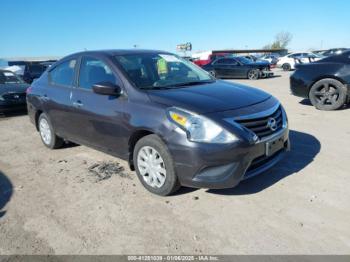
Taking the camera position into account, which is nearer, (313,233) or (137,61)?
(313,233)

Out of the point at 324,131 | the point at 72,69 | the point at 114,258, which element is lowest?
the point at 114,258

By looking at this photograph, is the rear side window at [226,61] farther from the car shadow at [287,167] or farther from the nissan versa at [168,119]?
the nissan versa at [168,119]

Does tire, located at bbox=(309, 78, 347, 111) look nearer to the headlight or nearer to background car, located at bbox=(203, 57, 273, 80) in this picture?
the headlight

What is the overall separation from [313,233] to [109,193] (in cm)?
234

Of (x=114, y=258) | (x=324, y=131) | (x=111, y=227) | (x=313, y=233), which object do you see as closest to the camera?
(x=114, y=258)

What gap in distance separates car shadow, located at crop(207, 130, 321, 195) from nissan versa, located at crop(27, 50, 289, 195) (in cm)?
36

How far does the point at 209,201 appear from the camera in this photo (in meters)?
3.64

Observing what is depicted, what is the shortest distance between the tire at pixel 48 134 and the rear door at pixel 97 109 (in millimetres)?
1106

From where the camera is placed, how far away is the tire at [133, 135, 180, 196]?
356cm

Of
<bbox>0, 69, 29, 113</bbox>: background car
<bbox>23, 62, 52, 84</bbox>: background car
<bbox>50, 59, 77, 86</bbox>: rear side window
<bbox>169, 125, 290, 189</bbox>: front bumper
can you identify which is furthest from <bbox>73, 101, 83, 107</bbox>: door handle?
<bbox>23, 62, 52, 84</bbox>: background car

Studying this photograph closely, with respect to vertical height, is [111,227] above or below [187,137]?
below

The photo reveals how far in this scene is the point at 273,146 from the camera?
144 inches

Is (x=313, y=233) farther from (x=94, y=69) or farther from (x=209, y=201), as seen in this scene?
(x=94, y=69)

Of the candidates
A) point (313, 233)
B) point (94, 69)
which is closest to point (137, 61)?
point (94, 69)
